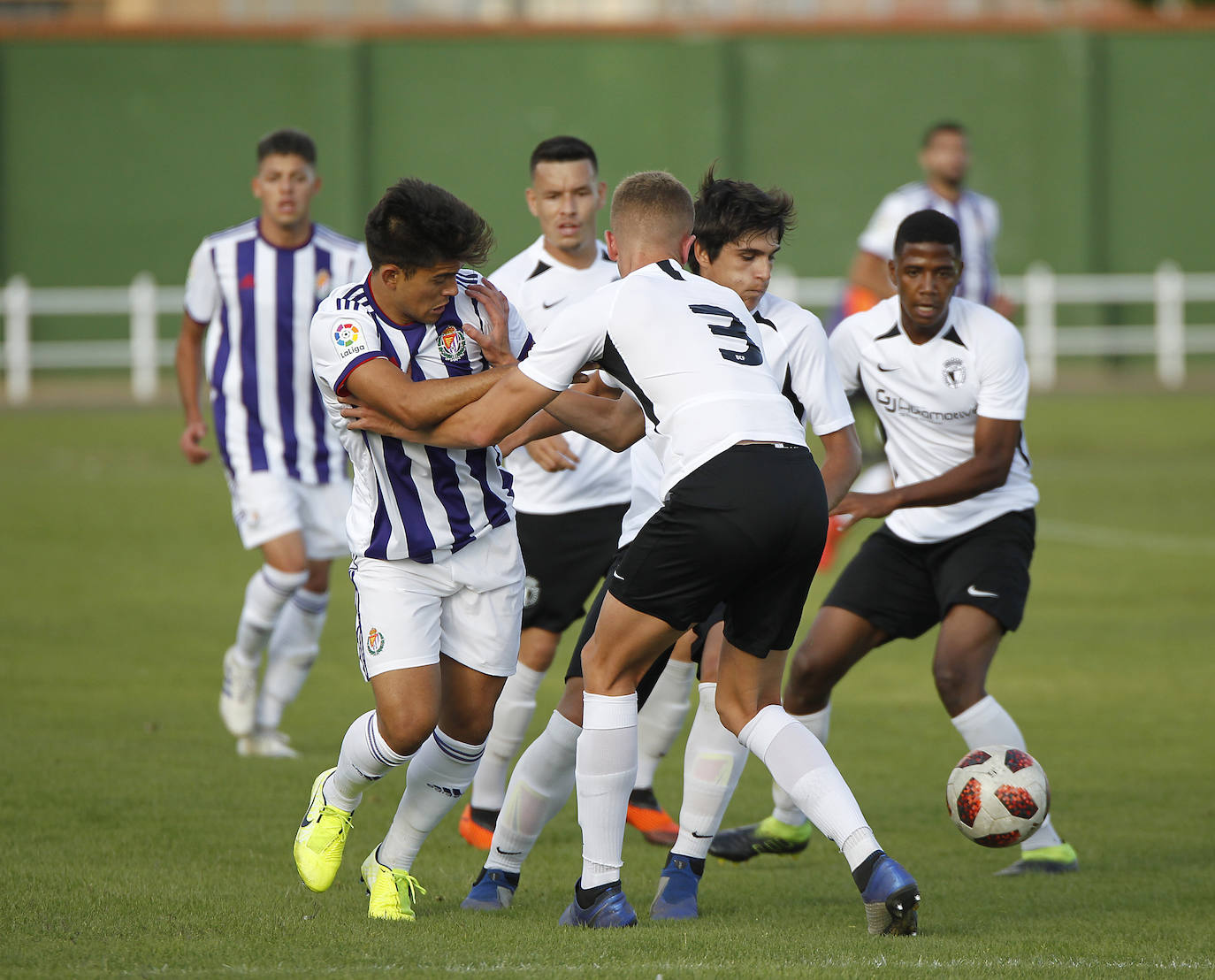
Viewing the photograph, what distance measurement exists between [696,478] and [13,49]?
2946 centimetres

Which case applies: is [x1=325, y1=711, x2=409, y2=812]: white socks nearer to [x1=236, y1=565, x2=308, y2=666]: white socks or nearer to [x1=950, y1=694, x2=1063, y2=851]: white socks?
[x1=950, y1=694, x2=1063, y2=851]: white socks

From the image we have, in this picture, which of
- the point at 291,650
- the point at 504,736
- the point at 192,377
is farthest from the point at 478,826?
the point at 192,377

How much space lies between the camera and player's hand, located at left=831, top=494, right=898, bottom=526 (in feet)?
18.4

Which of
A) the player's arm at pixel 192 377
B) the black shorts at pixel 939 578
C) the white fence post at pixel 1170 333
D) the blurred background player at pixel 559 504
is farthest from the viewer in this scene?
the white fence post at pixel 1170 333

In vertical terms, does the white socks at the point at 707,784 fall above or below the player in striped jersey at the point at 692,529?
below

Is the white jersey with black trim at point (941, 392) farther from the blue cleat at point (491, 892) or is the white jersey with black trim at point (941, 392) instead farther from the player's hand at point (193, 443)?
the player's hand at point (193, 443)

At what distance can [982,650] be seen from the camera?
5.95m

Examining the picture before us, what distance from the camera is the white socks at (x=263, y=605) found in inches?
299

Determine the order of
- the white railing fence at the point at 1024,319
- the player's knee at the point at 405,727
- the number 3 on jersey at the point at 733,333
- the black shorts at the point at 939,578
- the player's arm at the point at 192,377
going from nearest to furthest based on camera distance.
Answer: the number 3 on jersey at the point at 733,333 < the player's knee at the point at 405,727 < the black shorts at the point at 939,578 < the player's arm at the point at 192,377 < the white railing fence at the point at 1024,319

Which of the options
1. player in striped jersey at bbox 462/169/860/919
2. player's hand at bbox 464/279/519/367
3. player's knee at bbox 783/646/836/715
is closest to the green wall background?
player's knee at bbox 783/646/836/715

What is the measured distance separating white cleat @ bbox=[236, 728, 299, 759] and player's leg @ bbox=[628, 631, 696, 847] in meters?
1.76

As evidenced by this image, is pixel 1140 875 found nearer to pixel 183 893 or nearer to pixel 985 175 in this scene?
pixel 183 893

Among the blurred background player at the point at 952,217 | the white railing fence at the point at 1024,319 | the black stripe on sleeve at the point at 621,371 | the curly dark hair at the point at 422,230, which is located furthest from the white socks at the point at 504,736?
the white railing fence at the point at 1024,319

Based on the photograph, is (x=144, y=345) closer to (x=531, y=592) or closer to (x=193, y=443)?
(x=193, y=443)
